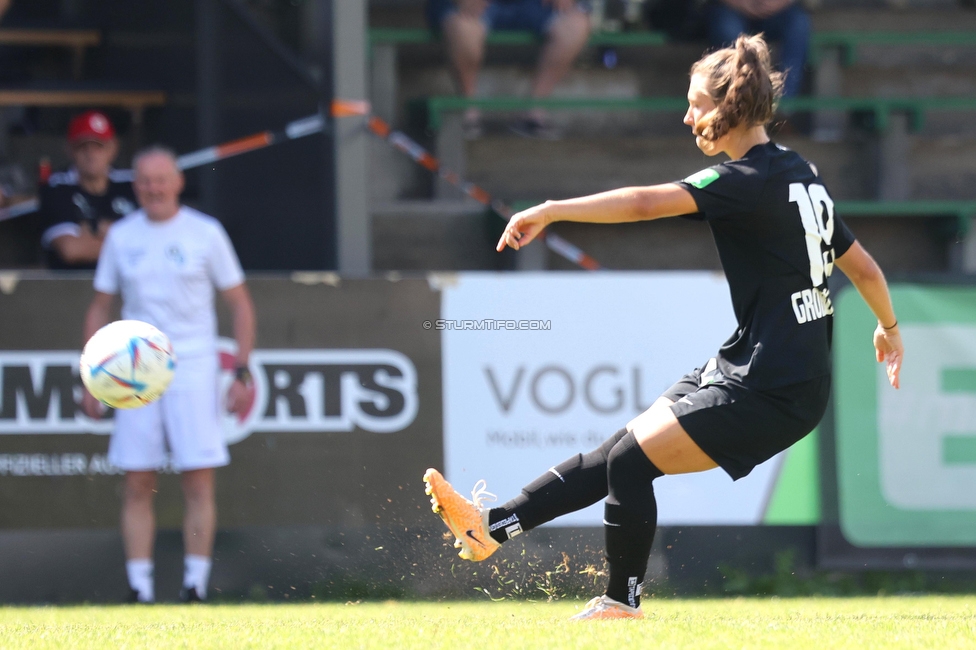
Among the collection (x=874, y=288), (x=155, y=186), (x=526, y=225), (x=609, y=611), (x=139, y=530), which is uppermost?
(x=155, y=186)

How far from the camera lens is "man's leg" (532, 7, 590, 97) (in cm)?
1047

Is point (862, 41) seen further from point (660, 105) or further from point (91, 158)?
point (91, 158)

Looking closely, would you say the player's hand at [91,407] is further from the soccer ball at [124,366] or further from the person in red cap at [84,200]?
the soccer ball at [124,366]

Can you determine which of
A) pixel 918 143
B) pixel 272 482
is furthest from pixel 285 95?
pixel 918 143

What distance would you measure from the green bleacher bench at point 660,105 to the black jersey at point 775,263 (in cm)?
581

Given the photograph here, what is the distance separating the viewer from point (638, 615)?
14.6 ft

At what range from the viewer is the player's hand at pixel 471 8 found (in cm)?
1020

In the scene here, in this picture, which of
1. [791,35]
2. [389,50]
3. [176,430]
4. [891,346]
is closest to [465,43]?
[389,50]

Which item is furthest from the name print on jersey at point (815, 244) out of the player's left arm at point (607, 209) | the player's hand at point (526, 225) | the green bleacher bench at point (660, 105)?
the green bleacher bench at point (660, 105)

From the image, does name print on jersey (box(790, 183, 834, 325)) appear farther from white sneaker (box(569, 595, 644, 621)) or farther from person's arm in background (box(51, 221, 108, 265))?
person's arm in background (box(51, 221, 108, 265))

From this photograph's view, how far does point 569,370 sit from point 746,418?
339cm

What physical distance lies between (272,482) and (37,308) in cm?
179

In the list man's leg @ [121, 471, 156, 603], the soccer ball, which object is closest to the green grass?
the soccer ball

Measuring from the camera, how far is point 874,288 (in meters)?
4.61
